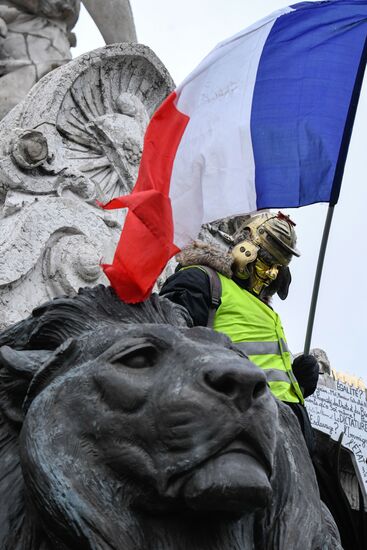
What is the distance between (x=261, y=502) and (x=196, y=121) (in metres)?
1.82

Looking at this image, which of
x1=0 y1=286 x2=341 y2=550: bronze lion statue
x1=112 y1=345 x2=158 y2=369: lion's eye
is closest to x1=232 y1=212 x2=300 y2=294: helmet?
x1=0 y1=286 x2=341 y2=550: bronze lion statue

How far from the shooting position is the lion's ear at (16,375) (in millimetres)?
2990

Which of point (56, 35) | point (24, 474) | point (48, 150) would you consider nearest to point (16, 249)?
point (48, 150)

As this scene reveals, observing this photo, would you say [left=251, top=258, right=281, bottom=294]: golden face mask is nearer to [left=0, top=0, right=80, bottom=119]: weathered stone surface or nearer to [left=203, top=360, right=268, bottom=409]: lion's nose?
[left=203, top=360, right=268, bottom=409]: lion's nose

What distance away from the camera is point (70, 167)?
575cm

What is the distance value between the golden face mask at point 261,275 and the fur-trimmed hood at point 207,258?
0.51ft

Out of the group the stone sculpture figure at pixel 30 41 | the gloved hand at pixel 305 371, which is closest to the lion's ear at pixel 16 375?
the gloved hand at pixel 305 371

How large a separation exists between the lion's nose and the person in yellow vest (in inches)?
66.4

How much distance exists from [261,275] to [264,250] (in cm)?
10

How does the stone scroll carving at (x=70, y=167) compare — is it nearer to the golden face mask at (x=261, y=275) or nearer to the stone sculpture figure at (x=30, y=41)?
the golden face mask at (x=261, y=275)

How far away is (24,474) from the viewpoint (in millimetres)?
2771

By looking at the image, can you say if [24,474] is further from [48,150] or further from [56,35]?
[56,35]

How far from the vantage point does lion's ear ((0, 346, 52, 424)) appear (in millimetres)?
2990

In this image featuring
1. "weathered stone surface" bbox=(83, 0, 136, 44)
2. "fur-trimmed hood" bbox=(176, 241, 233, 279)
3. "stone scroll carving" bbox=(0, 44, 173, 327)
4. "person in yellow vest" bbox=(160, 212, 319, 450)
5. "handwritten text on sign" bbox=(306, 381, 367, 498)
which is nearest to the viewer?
"person in yellow vest" bbox=(160, 212, 319, 450)
